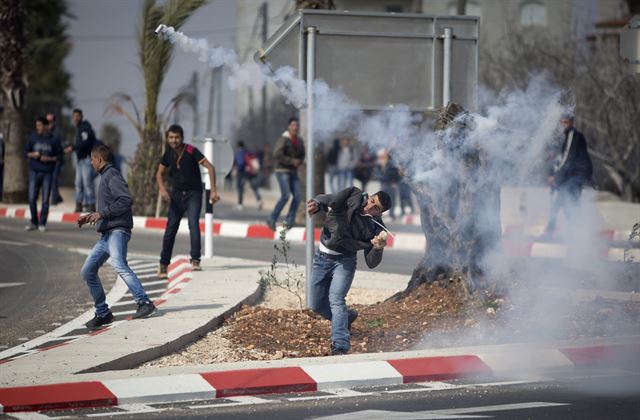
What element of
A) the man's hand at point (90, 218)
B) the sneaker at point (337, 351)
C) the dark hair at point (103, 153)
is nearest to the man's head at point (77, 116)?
the dark hair at point (103, 153)

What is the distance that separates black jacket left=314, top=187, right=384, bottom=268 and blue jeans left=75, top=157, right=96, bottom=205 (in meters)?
14.1

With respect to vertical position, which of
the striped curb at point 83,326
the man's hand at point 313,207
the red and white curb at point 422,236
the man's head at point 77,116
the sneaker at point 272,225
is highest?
the man's head at point 77,116

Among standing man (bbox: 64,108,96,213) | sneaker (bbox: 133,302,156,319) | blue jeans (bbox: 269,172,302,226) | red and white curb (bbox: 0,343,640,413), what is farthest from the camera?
standing man (bbox: 64,108,96,213)

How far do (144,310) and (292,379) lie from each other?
2998mm

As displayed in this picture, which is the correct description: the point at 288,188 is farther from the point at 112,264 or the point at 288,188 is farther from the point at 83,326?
the point at 112,264

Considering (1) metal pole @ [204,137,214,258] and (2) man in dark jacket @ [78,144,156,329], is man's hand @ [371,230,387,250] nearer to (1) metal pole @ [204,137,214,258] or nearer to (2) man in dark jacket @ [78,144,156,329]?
(2) man in dark jacket @ [78,144,156,329]

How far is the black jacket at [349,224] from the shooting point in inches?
407

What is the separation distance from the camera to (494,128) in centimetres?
1211

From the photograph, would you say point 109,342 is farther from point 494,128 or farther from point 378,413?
point 494,128

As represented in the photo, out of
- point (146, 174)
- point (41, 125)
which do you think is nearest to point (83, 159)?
point (146, 174)

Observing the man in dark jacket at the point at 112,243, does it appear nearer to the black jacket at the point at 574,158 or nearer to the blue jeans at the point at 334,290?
the blue jeans at the point at 334,290

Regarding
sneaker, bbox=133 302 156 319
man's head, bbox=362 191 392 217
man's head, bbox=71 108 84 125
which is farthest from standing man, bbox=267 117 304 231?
man's head, bbox=362 191 392 217

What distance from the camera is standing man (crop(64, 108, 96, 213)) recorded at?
77.0 feet

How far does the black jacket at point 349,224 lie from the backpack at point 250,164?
1013 inches
